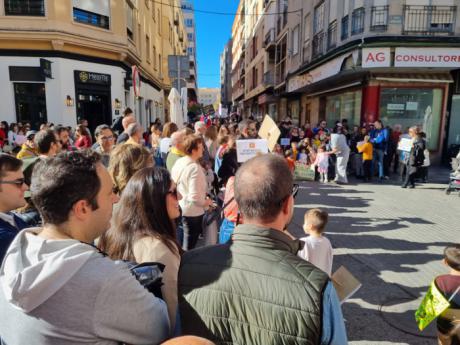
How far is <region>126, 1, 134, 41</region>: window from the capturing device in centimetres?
1694

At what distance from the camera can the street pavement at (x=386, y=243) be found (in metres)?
3.30

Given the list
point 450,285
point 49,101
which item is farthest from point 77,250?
point 49,101

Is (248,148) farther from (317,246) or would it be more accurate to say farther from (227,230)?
(317,246)

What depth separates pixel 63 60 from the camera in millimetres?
13352

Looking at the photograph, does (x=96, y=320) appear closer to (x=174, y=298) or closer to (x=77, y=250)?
(x=77, y=250)

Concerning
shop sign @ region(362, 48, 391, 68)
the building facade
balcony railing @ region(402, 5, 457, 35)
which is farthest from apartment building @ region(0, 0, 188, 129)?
balcony railing @ region(402, 5, 457, 35)

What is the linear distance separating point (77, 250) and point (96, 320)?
243 millimetres

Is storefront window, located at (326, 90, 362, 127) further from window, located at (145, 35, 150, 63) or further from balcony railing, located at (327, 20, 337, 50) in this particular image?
window, located at (145, 35, 150, 63)

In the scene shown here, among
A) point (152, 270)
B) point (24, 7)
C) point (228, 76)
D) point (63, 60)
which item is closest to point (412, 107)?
point (63, 60)

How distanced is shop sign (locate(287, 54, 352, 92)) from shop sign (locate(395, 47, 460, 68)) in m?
1.81

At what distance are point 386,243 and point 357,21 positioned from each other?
11088 millimetres

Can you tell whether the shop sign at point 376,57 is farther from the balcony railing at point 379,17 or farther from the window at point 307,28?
the window at point 307,28

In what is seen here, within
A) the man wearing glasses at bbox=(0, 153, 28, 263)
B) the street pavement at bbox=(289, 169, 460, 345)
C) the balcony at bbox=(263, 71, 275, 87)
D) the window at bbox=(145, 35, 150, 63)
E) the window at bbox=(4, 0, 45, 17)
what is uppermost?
the window at bbox=(145, 35, 150, 63)

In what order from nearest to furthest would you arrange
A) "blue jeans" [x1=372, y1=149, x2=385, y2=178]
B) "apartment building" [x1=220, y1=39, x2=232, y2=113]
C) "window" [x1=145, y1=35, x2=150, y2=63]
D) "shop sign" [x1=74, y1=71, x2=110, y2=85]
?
1. "blue jeans" [x1=372, y1=149, x2=385, y2=178]
2. "shop sign" [x1=74, y1=71, x2=110, y2=85]
3. "window" [x1=145, y1=35, x2=150, y2=63]
4. "apartment building" [x1=220, y1=39, x2=232, y2=113]
